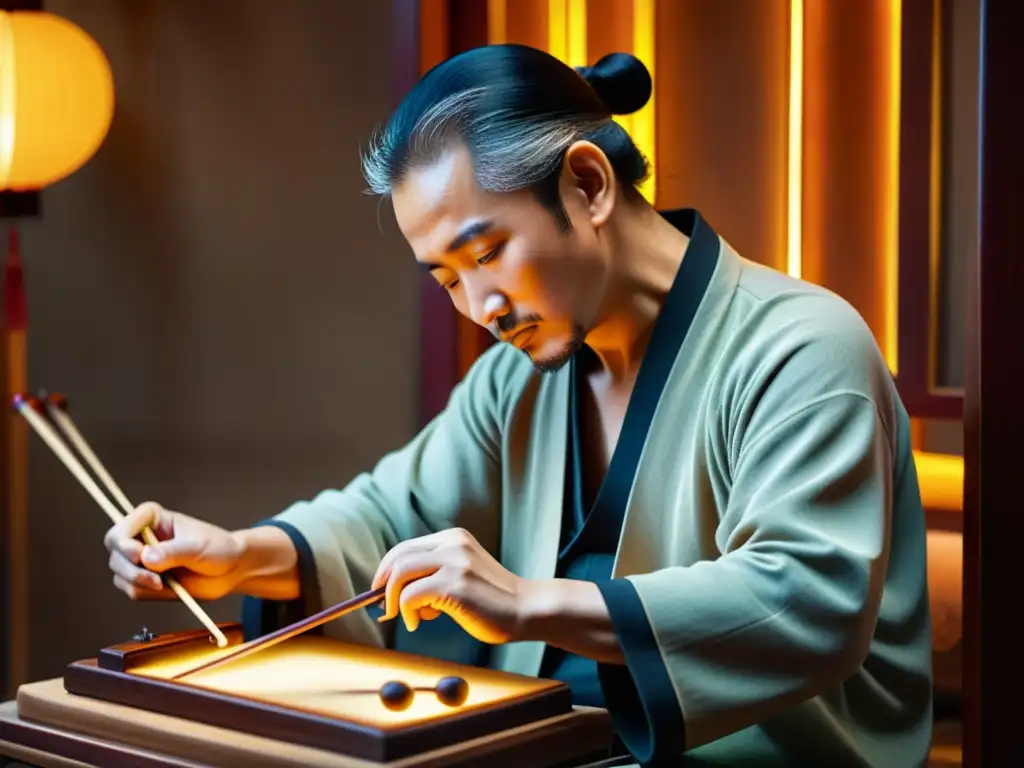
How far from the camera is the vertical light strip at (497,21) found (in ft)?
7.86

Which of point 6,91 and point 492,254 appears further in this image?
point 6,91

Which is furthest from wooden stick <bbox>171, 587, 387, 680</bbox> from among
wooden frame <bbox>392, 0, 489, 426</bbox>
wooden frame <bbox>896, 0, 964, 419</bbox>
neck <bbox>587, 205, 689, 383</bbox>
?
wooden frame <bbox>896, 0, 964, 419</bbox>

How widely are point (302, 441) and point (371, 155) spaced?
128 cm

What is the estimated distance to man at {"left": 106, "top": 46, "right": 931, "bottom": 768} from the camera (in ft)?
5.07

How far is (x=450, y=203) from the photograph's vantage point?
179cm

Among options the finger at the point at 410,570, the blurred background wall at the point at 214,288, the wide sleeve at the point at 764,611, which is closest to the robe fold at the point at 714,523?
the wide sleeve at the point at 764,611

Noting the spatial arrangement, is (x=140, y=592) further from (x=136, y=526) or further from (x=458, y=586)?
(x=458, y=586)

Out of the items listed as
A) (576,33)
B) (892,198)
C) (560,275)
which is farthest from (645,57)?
(560,275)

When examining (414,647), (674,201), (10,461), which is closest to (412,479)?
(414,647)

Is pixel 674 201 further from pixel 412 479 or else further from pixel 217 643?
pixel 217 643

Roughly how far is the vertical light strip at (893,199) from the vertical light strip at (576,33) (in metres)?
0.50

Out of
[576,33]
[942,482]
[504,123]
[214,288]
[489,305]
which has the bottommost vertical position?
[942,482]

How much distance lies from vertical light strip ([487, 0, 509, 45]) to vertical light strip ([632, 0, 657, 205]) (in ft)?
0.83

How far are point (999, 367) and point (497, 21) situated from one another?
1098 mm
